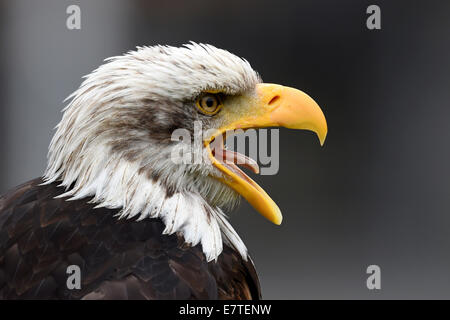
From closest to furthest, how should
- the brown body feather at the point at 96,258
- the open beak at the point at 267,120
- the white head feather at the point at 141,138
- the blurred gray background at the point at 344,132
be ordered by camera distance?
the brown body feather at the point at 96,258 < the white head feather at the point at 141,138 < the open beak at the point at 267,120 < the blurred gray background at the point at 344,132

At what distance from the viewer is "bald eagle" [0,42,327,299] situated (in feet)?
5.32

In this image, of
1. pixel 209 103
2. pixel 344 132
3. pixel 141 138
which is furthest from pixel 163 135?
pixel 344 132

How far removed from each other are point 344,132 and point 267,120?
319cm

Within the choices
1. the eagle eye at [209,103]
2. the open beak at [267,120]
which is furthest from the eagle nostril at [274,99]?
the eagle eye at [209,103]

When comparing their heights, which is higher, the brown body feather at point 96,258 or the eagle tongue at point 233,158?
the eagle tongue at point 233,158

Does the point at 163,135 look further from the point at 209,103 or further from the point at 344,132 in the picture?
the point at 344,132

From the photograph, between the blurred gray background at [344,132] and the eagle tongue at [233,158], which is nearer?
the eagle tongue at [233,158]

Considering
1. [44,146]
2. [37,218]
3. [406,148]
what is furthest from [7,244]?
[406,148]

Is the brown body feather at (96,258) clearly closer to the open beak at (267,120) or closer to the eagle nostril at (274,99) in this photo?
the open beak at (267,120)

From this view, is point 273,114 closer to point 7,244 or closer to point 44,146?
point 7,244

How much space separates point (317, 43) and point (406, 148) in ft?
3.73

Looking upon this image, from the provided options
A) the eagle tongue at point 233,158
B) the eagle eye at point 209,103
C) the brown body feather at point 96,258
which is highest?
the eagle eye at point 209,103

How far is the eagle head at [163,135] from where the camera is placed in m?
1.77

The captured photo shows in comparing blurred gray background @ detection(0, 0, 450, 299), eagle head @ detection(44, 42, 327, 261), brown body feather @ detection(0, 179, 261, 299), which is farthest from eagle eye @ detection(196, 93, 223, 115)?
blurred gray background @ detection(0, 0, 450, 299)
